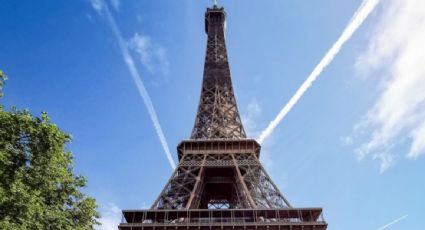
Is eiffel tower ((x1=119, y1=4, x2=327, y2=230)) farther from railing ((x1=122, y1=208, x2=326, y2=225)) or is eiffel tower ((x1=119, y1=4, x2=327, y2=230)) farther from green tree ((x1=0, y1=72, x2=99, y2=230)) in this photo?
green tree ((x1=0, y1=72, x2=99, y2=230))

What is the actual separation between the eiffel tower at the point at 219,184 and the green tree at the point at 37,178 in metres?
10.1

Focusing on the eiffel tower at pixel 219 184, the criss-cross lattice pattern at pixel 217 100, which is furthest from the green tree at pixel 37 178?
the criss-cross lattice pattern at pixel 217 100

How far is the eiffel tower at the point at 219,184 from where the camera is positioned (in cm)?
2748

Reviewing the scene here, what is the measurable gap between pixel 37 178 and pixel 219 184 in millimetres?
24637

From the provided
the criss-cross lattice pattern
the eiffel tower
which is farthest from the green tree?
the criss-cross lattice pattern

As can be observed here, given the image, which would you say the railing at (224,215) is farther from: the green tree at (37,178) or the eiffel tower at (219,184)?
the green tree at (37,178)

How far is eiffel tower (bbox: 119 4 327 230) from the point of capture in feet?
90.2

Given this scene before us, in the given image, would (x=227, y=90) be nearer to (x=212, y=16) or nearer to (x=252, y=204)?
(x=212, y=16)

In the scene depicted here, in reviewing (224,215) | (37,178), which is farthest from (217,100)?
(37,178)

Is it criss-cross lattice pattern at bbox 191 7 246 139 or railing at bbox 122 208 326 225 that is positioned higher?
criss-cross lattice pattern at bbox 191 7 246 139

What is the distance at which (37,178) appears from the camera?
1655cm

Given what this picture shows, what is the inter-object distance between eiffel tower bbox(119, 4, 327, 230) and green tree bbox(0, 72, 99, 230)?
33.0ft

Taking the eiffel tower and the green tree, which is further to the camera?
the eiffel tower

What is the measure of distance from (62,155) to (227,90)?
33236 millimetres
